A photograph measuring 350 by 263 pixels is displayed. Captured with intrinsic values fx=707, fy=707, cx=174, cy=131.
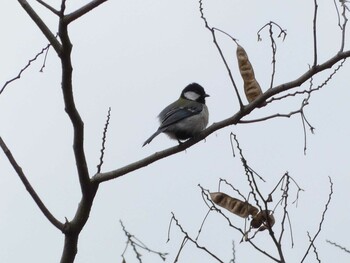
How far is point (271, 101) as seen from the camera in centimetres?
440

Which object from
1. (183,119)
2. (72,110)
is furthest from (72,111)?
(183,119)

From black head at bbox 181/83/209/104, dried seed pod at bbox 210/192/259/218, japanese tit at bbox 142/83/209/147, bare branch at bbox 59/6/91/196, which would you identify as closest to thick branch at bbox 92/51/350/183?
bare branch at bbox 59/6/91/196

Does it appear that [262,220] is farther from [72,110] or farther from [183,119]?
[183,119]

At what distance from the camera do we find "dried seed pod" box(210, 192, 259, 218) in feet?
16.2

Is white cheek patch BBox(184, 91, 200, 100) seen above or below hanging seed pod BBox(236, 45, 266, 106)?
above

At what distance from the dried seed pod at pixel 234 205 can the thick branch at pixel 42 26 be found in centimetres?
186

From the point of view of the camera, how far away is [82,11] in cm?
386

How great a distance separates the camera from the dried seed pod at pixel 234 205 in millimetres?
4941

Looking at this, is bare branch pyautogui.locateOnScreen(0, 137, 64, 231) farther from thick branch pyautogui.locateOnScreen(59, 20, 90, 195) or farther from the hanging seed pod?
the hanging seed pod

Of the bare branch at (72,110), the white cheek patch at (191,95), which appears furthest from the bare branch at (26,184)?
the white cheek patch at (191,95)

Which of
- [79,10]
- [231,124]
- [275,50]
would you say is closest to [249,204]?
[231,124]

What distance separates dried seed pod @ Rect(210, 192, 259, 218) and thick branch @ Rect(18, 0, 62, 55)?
186 centimetres

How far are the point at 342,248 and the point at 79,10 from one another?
2.23 meters

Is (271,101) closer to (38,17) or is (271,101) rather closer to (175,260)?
(175,260)
